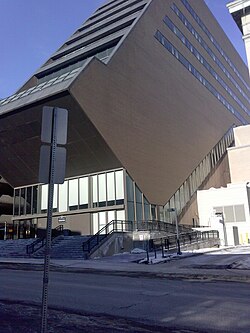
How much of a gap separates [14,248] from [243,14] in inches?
1055

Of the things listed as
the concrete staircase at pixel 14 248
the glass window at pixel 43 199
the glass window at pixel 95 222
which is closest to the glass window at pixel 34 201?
the glass window at pixel 43 199

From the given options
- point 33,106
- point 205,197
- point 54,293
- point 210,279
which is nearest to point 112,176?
point 33,106

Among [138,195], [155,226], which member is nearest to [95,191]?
[138,195]

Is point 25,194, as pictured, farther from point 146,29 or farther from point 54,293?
point 54,293

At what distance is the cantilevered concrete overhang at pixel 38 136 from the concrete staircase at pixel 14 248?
7980 mm

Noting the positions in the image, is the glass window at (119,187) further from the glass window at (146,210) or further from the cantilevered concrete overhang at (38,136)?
the glass window at (146,210)

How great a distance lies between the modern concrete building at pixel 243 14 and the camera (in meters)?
13.6

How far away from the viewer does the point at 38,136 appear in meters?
32.8

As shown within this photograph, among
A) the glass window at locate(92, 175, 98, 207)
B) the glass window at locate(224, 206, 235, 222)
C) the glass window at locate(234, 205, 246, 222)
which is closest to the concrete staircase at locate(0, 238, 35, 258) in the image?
the glass window at locate(92, 175, 98, 207)

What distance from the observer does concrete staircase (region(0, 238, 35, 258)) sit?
28684 millimetres

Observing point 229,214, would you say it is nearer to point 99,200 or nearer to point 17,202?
point 99,200

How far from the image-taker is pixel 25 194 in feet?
131

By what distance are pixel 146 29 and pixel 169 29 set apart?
7.09m

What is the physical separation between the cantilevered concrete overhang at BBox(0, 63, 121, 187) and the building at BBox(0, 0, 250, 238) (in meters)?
0.11
